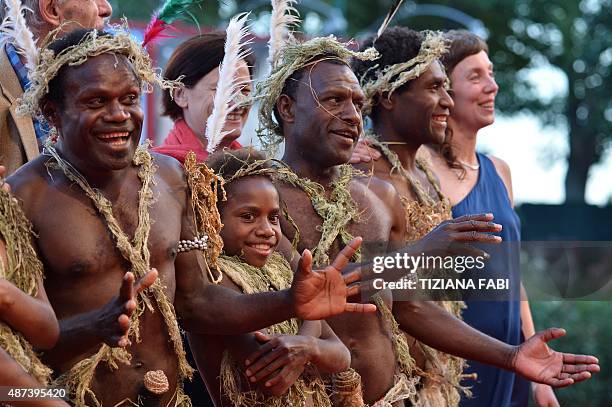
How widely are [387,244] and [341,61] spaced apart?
783 millimetres

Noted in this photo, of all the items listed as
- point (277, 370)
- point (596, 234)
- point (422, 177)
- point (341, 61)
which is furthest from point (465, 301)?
point (596, 234)

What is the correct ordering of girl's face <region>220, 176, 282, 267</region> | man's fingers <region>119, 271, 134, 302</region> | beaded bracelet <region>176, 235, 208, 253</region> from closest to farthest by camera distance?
man's fingers <region>119, 271, 134, 302</region> < beaded bracelet <region>176, 235, 208, 253</region> < girl's face <region>220, 176, 282, 267</region>

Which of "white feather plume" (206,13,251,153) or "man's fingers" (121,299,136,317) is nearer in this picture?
"man's fingers" (121,299,136,317)

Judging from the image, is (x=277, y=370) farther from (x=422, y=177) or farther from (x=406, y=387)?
(x=422, y=177)

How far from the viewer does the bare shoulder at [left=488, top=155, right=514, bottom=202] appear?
7301mm

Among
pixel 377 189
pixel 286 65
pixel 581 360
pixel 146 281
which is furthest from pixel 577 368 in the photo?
pixel 146 281

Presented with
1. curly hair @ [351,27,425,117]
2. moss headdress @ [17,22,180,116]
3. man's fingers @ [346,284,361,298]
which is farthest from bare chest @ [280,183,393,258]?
curly hair @ [351,27,425,117]

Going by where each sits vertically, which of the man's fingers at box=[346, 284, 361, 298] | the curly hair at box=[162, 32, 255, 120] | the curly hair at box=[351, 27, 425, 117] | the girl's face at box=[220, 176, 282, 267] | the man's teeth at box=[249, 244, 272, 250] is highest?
the curly hair at box=[351, 27, 425, 117]

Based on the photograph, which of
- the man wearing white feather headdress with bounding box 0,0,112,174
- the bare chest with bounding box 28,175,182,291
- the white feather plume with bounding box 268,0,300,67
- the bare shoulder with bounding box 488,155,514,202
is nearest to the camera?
the bare chest with bounding box 28,175,182,291

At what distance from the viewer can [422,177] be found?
20.8 ft

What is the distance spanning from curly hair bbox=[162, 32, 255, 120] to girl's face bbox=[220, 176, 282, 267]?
1316 mm

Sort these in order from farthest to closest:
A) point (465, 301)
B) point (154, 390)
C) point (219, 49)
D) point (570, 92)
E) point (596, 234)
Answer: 1. point (570, 92)
2. point (596, 234)
3. point (465, 301)
4. point (219, 49)
5. point (154, 390)

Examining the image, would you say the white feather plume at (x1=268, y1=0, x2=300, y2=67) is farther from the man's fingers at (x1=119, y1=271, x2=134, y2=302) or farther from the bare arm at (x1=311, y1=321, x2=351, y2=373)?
the man's fingers at (x1=119, y1=271, x2=134, y2=302)

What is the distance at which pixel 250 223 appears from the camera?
16.0 feet
